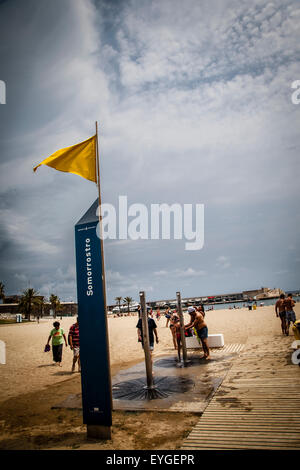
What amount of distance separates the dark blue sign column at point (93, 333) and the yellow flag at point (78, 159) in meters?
1.13

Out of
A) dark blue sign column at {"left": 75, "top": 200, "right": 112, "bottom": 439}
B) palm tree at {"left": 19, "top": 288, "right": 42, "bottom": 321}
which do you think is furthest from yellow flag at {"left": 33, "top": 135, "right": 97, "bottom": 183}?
palm tree at {"left": 19, "top": 288, "right": 42, "bottom": 321}

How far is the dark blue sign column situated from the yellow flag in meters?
1.13

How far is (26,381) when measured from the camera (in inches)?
404

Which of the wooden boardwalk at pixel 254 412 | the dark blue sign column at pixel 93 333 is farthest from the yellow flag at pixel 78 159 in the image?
the wooden boardwalk at pixel 254 412

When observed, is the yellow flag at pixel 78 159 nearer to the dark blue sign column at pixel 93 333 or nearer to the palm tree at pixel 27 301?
the dark blue sign column at pixel 93 333

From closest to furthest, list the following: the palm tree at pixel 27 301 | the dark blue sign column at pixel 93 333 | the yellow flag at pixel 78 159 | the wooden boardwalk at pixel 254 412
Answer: the wooden boardwalk at pixel 254 412 < the dark blue sign column at pixel 93 333 < the yellow flag at pixel 78 159 < the palm tree at pixel 27 301

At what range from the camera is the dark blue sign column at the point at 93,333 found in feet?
16.1

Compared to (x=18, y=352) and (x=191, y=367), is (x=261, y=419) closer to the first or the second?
(x=191, y=367)

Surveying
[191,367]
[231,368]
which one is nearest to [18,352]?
[191,367]

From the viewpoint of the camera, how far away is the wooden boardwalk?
13.8 ft

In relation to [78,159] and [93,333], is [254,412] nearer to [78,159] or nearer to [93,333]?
[93,333]
